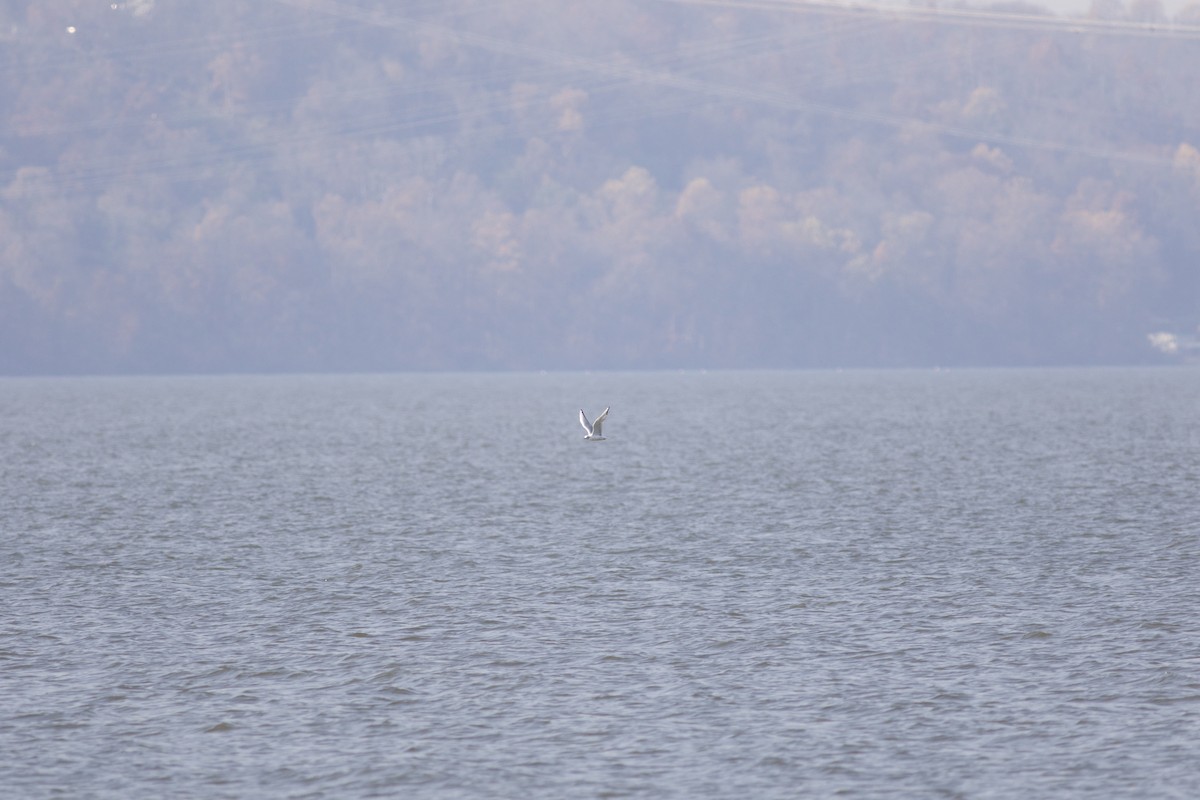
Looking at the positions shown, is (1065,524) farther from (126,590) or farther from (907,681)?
(126,590)

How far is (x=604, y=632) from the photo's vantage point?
117 ft

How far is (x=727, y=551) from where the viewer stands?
159 feet

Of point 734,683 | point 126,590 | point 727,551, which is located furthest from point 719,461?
point 734,683

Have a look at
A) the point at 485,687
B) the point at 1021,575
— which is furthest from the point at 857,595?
the point at 485,687

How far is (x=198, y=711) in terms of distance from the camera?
28969mm

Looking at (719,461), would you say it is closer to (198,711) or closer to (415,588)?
(415,588)

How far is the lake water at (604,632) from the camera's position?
2588cm

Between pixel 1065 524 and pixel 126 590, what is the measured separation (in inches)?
1210

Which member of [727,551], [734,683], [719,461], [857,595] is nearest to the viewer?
[734,683]

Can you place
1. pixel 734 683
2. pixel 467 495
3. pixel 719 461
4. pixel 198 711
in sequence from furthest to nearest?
pixel 719 461
pixel 467 495
pixel 734 683
pixel 198 711

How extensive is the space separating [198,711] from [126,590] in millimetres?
13109

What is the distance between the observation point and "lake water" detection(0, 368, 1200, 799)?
25875 mm

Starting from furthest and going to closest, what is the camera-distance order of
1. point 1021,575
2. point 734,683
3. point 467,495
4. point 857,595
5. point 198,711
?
point 467,495 < point 1021,575 < point 857,595 < point 734,683 < point 198,711

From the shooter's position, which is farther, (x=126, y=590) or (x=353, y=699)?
(x=126, y=590)
